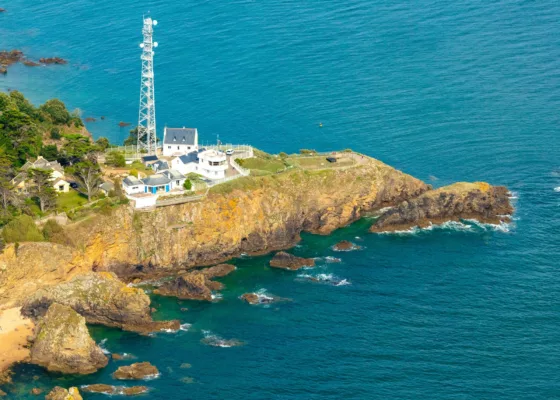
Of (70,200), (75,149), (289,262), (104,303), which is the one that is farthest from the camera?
(75,149)

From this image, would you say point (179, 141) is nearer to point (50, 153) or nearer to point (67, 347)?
point (50, 153)

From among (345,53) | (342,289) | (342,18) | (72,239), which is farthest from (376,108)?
(72,239)

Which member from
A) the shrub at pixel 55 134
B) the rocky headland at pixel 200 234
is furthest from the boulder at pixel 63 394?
the shrub at pixel 55 134

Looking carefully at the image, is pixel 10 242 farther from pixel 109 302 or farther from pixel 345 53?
pixel 345 53

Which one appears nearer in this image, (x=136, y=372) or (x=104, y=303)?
(x=136, y=372)

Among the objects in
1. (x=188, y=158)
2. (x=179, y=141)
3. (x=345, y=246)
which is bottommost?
(x=345, y=246)

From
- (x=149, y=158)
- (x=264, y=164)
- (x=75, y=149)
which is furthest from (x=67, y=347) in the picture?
(x=264, y=164)

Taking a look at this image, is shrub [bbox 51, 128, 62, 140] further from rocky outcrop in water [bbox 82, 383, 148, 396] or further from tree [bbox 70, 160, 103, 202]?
rocky outcrop in water [bbox 82, 383, 148, 396]
